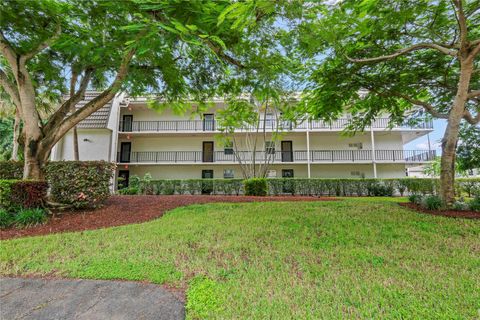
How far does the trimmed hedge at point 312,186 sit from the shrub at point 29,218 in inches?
356

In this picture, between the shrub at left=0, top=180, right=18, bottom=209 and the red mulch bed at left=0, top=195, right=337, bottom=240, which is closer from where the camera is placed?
the red mulch bed at left=0, top=195, right=337, bottom=240

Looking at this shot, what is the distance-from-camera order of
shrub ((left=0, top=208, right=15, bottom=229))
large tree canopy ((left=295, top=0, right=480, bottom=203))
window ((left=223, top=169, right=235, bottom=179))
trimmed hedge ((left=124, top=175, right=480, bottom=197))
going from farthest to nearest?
window ((left=223, top=169, right=235, bottom=179)) < trimmed hedge ((left=124, top=175, right=480, bottom=197)) < shrub ((left=0, top=208, right=15, bottom=229)) < large tree canopy ((left=295, top=0, right=480, bottom=203))

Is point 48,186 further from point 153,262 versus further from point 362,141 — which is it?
point 362,141

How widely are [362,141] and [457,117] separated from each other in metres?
13.4

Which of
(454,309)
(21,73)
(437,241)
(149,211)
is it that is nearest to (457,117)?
(437,241)

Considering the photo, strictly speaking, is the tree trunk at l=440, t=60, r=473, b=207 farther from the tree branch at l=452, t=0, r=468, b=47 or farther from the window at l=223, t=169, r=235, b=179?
the window at l=223, t=169, r=235, b=179

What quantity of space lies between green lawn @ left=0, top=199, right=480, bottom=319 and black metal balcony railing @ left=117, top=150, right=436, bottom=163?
1330 cm

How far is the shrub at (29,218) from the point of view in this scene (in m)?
5.72

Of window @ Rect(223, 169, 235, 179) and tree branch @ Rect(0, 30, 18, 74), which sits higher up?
tree branch @ Rect(0, 30, 18, 74)

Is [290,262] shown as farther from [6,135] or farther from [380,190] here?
[6,135]

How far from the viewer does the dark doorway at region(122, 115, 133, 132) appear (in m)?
20.0

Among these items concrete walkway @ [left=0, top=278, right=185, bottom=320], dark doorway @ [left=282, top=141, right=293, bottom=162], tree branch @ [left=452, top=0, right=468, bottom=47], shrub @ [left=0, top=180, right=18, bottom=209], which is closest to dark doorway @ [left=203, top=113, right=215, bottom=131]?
dark doorway @ [left=282, top=141, right=293, bottom=162]

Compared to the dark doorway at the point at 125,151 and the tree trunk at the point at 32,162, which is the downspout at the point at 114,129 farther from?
the tree trunk at the point at 32,162

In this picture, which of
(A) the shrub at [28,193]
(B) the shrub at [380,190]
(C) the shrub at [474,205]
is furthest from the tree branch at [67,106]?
(B) the shrub at [380,190]
